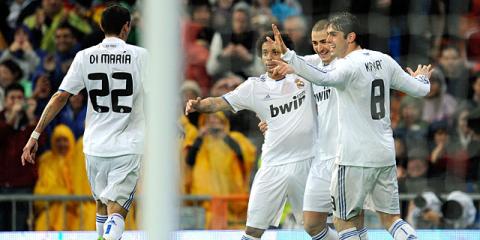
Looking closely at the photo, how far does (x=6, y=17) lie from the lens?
12.5 metres

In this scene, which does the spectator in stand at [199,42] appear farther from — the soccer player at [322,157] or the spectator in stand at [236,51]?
the soccer player at [322,157]

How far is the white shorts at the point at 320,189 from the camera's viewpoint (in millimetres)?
8578

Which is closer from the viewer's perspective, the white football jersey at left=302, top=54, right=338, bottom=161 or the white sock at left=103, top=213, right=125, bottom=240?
the white sock at left=103, top=213, right=125, bottom=240

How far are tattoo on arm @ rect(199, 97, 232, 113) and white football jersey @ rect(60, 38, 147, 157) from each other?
445 millimetres

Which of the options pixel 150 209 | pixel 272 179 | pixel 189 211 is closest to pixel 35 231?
pixel 189 211

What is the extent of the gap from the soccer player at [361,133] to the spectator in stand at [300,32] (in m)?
2.66

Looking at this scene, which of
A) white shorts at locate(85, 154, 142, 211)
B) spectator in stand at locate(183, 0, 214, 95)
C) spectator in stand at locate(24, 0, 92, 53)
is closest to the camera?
white shorts at locate(85, 154, 142, 211)

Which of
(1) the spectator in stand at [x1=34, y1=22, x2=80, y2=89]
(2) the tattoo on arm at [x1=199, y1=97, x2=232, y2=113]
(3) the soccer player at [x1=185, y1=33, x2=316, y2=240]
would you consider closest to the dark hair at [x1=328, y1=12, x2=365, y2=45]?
(3) the soccer player at [x1=185, y1=33, x2=316, y2=240]

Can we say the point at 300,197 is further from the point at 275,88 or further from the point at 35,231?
the point at 35,231

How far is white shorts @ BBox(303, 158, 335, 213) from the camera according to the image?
858 cm

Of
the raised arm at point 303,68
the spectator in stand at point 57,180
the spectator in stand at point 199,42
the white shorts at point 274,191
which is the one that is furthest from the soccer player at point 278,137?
the spectator in stand at point 57,180

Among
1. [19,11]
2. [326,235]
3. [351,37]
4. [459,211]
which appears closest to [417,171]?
[459,211]

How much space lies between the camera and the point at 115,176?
874 cm

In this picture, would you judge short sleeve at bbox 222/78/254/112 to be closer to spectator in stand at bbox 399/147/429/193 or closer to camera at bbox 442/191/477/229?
spectator in stand at bbox 399/147/429/193
